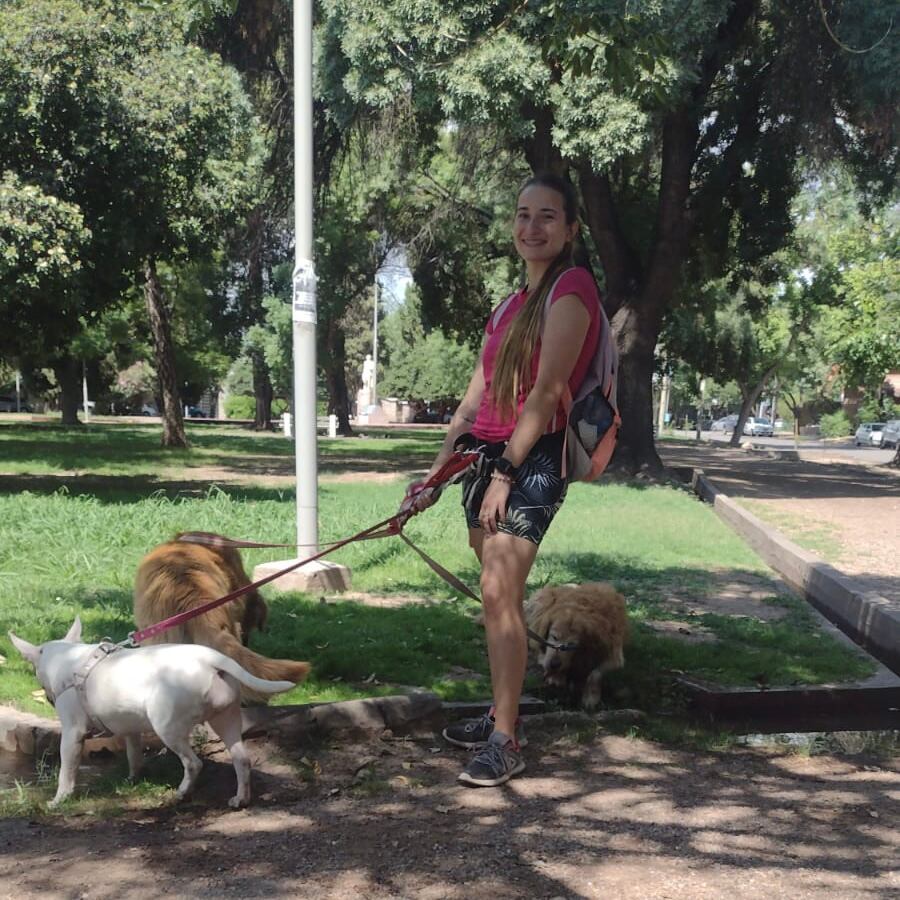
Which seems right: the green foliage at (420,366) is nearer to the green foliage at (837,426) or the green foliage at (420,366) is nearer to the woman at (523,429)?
the green foliage at (837,426)

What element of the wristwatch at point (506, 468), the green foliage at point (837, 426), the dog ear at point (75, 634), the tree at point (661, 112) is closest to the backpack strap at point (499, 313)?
the wristwatch at point (506, 468)

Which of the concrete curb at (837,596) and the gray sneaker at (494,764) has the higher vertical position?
the gray sneaker at (494,764)

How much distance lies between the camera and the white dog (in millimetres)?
3170

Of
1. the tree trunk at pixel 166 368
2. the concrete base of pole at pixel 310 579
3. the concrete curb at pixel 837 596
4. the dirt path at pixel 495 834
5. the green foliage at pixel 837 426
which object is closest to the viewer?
the dirt path at pixel 495 834

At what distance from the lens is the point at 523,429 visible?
136 inches

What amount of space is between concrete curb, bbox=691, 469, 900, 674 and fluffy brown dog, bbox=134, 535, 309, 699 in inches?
165

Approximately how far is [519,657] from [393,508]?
747 centimetres

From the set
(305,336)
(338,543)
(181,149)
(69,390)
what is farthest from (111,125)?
(69,390)

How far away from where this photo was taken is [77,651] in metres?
3.40

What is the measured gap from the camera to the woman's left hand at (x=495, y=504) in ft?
11.5

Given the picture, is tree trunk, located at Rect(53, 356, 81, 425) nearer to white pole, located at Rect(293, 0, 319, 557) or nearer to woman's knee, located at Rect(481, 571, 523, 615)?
white pole, located at Rect(293, 0, 319, 557)

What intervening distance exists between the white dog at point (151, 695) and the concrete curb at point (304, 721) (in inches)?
19.9

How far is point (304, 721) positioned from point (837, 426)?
76724mm

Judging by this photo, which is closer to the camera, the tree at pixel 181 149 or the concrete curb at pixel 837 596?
the concrete curb at pixel 837 596
